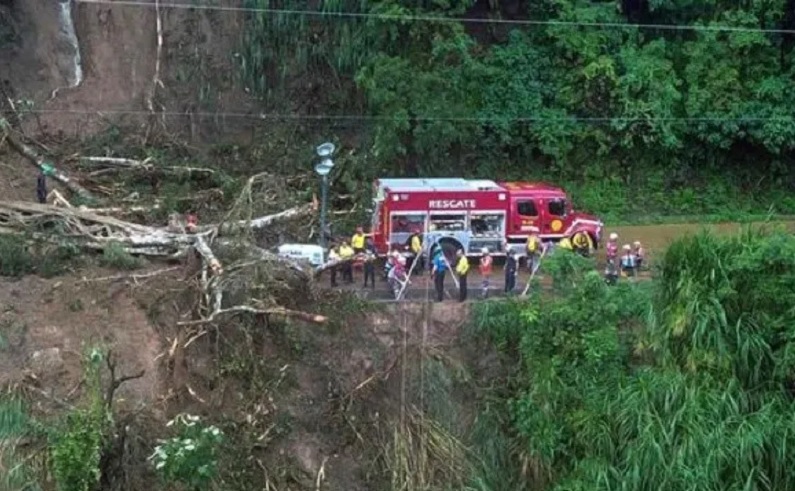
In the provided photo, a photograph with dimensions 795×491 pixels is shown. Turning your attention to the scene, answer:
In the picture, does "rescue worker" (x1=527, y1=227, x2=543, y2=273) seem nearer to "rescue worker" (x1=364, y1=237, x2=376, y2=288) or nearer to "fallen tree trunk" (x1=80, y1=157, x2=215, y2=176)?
"rescue worker" (x1=364, y1=237, x2=376, y2=288)

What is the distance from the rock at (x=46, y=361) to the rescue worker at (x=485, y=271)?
734 cm

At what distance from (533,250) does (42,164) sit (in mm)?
10922

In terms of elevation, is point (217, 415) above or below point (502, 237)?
below

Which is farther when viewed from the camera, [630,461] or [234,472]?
[234,472]

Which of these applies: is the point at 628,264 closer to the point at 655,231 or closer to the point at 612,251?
the point at 612,251

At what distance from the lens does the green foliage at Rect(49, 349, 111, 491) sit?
52.1ft

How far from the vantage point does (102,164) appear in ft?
84.7

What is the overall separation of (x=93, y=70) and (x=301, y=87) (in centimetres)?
550

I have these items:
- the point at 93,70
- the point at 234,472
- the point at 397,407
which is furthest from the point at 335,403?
the point at 93,70

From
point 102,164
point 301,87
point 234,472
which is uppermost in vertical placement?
point 301,87

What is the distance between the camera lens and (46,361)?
18.4 m

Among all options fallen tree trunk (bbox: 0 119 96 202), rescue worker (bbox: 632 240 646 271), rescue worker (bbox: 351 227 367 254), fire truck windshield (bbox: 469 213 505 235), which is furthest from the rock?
rescue worker (bbox: 632 240 646 271)

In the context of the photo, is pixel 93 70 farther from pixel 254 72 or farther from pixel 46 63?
pixel 254 72

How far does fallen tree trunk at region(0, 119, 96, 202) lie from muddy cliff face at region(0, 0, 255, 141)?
2.00 metres
